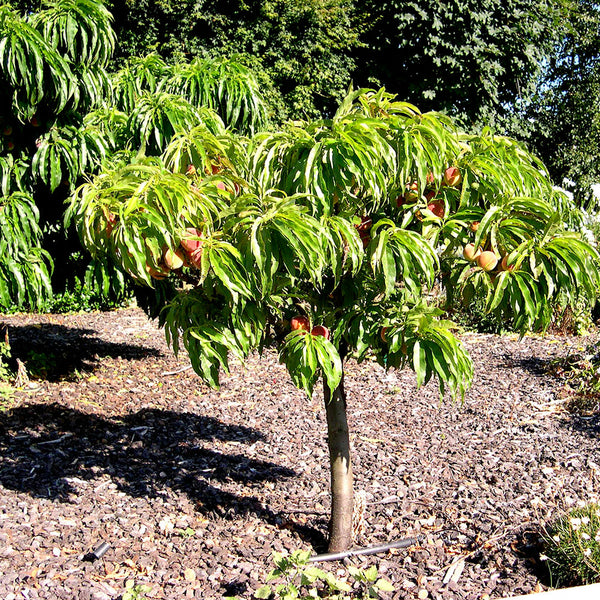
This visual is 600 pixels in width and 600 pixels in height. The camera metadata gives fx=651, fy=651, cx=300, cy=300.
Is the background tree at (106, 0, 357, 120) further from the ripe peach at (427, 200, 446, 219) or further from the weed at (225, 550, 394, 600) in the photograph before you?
the weed at (225, 550, 394, 600)

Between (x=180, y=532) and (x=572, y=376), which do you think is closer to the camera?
(x=180, y=532)

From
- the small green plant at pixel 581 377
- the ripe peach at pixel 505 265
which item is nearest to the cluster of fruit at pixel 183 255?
the ripe peach at pixel 505 265

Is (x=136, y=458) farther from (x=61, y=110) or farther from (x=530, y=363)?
(x=530, y=363)

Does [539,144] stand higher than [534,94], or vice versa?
[534,94]

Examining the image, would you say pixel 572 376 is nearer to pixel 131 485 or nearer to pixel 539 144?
pixel 131 485

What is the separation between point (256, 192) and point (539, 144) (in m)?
12.2

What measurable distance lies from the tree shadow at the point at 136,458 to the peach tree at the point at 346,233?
1361 millimetres

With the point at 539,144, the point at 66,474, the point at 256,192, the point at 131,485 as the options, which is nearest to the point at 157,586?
the point at 131,485

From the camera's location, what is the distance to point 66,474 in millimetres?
3656

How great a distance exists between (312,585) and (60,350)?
4.22 meters

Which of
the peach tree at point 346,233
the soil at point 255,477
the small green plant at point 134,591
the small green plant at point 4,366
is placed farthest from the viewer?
the small green plant at point 4,366

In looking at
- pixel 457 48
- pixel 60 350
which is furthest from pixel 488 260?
pixel 457 48

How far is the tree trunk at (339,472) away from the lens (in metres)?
2.73

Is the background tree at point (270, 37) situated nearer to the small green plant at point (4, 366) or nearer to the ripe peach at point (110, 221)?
the small green plant at point (4, 366)
